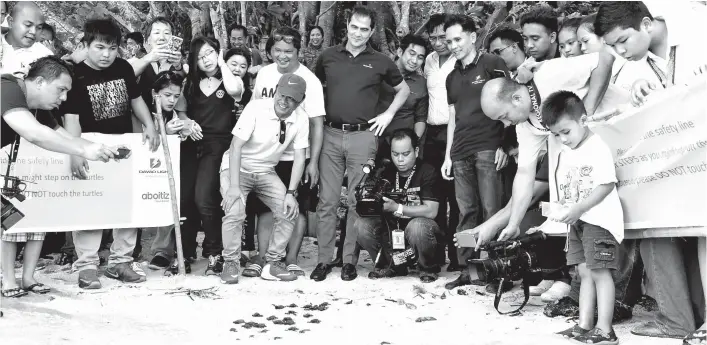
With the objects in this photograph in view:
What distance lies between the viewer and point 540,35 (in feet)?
18.6

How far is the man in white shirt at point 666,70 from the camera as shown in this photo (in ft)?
12.9

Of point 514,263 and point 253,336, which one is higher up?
point 514,263

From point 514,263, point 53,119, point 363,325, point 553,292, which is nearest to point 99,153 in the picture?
point 53,119

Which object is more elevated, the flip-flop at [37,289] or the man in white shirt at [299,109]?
the man in white shirt at [299,109]

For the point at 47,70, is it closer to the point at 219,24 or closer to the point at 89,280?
the point at 89,280

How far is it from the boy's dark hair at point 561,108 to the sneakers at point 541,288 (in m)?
1.44

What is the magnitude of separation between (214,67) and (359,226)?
1.72m

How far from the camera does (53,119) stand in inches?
194

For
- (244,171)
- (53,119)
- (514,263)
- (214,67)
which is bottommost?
(514,263)

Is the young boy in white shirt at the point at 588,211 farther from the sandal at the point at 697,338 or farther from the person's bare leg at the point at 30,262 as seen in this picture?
the person's bare leg at the point at 30,262

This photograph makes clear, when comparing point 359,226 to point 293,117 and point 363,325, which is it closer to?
point 293,117

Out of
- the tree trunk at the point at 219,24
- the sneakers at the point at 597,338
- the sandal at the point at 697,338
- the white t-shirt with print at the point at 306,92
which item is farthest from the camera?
the tree trunk at the point at 219,24

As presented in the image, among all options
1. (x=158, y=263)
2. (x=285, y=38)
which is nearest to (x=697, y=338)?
(x=285, y=38)

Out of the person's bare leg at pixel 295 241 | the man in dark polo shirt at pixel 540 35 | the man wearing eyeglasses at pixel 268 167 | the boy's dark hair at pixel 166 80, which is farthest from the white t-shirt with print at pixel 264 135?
the man in dark polo shirt at pixel 540 35
